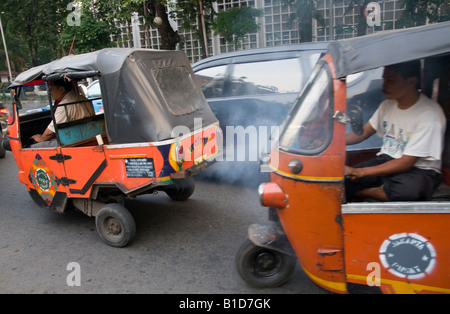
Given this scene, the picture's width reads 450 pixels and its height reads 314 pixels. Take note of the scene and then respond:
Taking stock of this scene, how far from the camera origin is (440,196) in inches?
98.9

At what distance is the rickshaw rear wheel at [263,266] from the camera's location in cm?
268

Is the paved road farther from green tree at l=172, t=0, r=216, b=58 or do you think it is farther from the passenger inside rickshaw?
green tree at l=172, t=0, r=216, b=58

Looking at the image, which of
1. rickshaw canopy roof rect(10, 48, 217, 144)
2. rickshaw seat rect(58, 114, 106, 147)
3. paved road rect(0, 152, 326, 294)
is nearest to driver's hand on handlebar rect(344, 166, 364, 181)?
paved road rect(0, 152, 326, 294)

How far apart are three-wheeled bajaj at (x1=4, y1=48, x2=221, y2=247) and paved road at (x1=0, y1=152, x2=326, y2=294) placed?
1.11ft

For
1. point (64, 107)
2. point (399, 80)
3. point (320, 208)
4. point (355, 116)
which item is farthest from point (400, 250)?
point (64, 107)

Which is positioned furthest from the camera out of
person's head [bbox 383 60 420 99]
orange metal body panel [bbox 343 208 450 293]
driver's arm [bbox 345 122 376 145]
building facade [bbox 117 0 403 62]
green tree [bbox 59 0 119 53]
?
green tree [bbox 59 0 119 53]

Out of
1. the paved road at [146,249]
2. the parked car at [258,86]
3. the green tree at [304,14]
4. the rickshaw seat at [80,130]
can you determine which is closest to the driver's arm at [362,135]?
the paved road at [146,249]

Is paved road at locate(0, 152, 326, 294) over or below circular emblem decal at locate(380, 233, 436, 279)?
below

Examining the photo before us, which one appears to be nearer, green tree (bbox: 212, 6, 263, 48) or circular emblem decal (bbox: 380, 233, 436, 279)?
circular emblem decal (bbox: 380, 233, 436, 279)

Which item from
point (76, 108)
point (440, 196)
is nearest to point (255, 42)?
point (76, 108)

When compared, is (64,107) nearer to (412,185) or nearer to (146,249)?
(146,249)

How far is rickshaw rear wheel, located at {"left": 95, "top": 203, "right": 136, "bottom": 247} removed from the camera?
11.3ft

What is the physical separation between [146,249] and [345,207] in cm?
220
